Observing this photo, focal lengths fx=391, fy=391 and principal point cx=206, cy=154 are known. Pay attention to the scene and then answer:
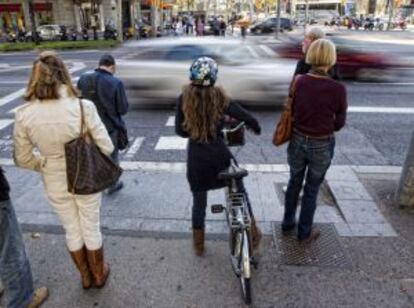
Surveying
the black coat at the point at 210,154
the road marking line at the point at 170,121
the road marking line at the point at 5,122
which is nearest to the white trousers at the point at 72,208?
the black coat at the point at 210,154

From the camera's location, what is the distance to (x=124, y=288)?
122 inches

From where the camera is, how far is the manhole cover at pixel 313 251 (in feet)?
11.2

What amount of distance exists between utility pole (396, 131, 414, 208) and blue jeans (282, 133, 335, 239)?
4.05 ft

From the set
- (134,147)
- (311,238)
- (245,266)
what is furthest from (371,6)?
(245,266)

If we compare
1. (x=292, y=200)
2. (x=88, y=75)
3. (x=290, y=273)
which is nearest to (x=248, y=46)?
(x=88, y=75)

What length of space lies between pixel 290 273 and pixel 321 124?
1.26 meters

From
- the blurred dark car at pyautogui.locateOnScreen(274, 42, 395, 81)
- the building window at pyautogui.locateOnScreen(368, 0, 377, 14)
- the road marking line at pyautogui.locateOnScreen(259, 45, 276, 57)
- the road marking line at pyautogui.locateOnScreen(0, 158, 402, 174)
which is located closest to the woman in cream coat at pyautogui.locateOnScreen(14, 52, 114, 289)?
the road marking line at pyautogui.locateOnScreen(0, 158, 402, 174)

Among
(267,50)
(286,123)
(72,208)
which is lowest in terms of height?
(72,208)

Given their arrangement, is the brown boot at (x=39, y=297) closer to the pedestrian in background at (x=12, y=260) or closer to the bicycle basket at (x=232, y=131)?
the pedestrian in background at (x=12, y=260)

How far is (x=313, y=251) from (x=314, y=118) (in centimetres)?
125

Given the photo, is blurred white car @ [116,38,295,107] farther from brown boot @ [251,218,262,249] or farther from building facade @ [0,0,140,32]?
building facade @ [0,0,140,32]

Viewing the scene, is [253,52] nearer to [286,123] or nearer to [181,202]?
[181,202]

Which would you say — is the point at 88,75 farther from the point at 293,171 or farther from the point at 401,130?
the point at 401,130

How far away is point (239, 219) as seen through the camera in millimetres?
2898
